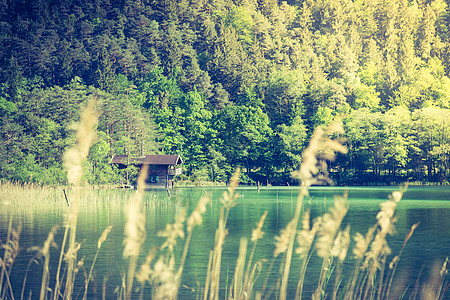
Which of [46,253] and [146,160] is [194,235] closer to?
[46,253]

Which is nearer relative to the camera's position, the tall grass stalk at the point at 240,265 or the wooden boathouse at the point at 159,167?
the tall grass stalk at the point at 240,265

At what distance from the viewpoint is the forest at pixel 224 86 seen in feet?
250

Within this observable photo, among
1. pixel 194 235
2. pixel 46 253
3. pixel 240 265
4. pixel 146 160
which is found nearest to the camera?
pixel 46 253

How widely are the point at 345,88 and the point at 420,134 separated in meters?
18.8

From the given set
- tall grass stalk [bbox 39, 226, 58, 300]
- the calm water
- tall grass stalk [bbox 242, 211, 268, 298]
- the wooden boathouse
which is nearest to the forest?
the wooden boathouse

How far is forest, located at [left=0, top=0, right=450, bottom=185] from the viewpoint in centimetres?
7619

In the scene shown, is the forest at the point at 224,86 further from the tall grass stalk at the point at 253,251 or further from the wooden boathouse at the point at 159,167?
the tall grass stalk at the point at 253,251

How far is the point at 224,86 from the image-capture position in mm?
106875

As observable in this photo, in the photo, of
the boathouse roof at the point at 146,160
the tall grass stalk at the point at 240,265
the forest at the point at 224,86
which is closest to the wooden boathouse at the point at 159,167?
the boathouse roof at the point at 146,160

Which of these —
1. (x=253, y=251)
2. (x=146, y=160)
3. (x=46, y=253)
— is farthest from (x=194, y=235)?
(x=146, y=160)

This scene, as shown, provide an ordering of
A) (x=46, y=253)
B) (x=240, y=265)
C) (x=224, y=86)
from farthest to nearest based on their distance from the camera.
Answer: (x=224, y=86), (x=240, y=265), (x=46, y=253)

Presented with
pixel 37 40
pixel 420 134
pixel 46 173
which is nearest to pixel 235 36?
pixel 37 40

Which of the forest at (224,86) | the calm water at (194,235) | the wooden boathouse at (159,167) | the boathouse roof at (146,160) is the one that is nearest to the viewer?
the calm water at (194,235)

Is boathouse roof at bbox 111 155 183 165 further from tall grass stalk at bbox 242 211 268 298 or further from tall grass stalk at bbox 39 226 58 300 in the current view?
tall grass stalk at bbox 39 226 58 300
